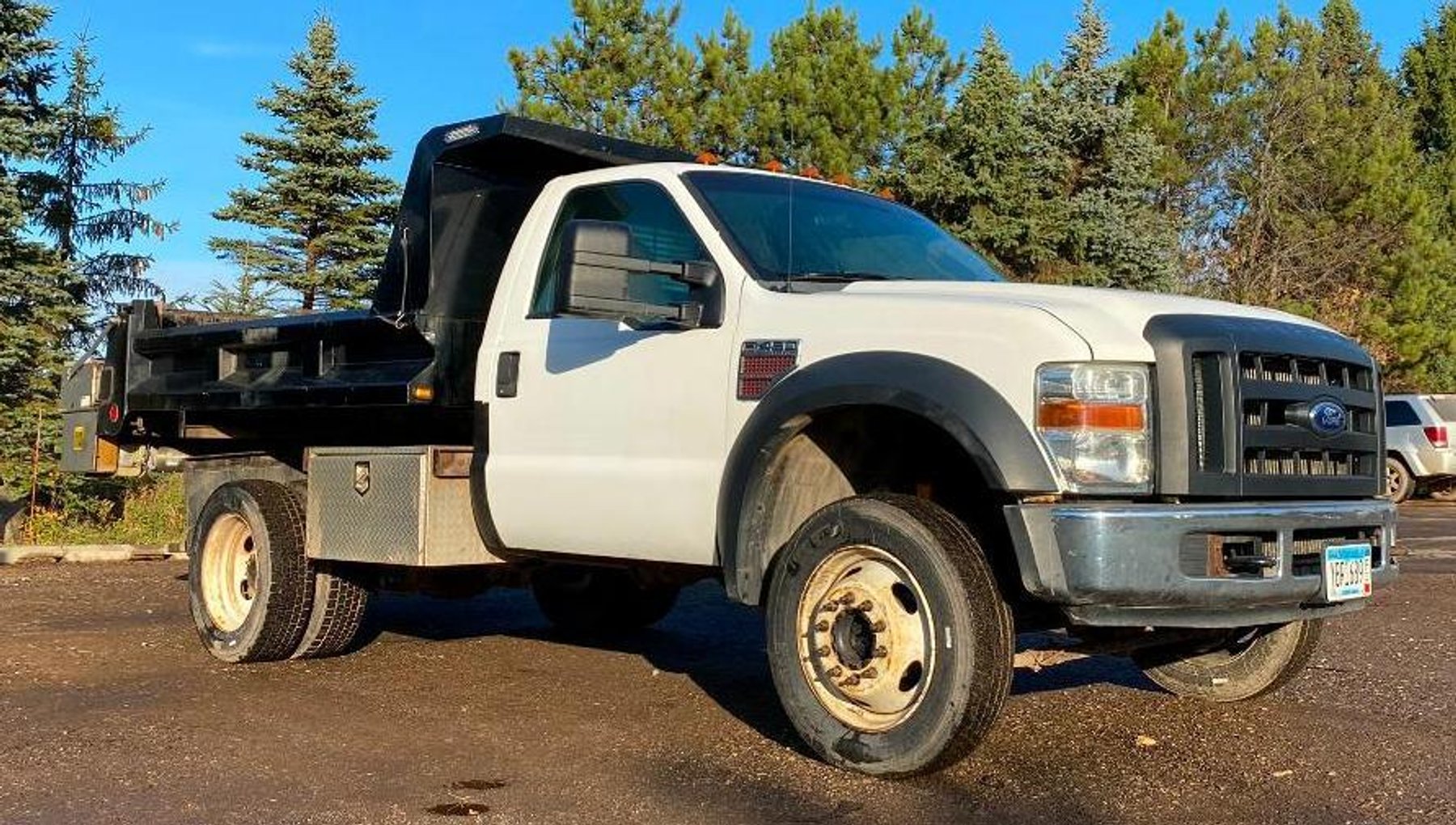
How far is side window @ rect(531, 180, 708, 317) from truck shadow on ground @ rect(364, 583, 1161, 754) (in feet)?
5.76

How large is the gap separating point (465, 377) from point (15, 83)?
18.1m

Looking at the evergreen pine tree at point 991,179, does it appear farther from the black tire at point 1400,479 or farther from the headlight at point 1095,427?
the headlight at point 1095,427

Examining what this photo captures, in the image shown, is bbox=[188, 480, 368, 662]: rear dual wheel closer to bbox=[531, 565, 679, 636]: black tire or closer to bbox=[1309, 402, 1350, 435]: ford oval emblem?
bbox=[531, 565, 679, 636]: black tire

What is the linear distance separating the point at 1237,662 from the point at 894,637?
205 centimetres

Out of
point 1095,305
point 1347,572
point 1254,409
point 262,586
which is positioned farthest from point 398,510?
point 1347,572

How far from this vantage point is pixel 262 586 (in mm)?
6852

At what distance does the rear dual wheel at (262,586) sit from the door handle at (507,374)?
1.63m

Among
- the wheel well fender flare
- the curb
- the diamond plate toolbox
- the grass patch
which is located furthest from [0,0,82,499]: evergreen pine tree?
the wheel well fender flare

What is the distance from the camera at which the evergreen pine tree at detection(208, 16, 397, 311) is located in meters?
25.9

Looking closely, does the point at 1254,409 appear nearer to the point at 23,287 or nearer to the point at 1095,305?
the point at 1095,305

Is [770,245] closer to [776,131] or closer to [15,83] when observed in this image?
[15,83]

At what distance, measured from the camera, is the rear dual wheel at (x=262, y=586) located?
6.85m

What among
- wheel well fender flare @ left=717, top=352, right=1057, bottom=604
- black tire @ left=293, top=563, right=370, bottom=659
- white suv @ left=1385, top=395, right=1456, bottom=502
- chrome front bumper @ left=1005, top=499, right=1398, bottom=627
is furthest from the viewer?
white suv @ left=1385, top=395, right=1456, bottom=502

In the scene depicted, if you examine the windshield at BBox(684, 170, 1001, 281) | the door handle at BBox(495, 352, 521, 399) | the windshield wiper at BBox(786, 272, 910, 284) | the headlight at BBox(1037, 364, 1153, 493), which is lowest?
the headlight at BBox(1037, 364, 1153, 493)
